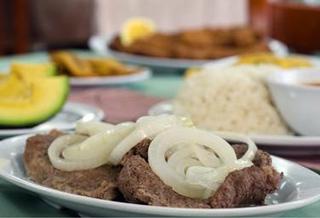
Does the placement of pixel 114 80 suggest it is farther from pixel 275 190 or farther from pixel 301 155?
pixel 275 190

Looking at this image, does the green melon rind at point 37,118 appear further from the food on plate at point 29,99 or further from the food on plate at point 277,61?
the food on plate at point 277,61

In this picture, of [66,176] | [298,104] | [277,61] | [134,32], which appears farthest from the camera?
[134,32]

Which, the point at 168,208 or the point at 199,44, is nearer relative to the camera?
the point at 168,208

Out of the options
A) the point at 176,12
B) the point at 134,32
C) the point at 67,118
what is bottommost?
the point at 176,12

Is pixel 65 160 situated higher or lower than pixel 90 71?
higher

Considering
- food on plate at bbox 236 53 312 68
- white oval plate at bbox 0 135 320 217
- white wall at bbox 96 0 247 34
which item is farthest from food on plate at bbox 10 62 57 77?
white wall at bbox 96 0 247 34

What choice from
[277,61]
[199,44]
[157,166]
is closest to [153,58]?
[199,44]

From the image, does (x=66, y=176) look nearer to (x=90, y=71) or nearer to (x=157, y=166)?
(x=157, y=166)

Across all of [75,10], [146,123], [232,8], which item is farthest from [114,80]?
[232,8]
